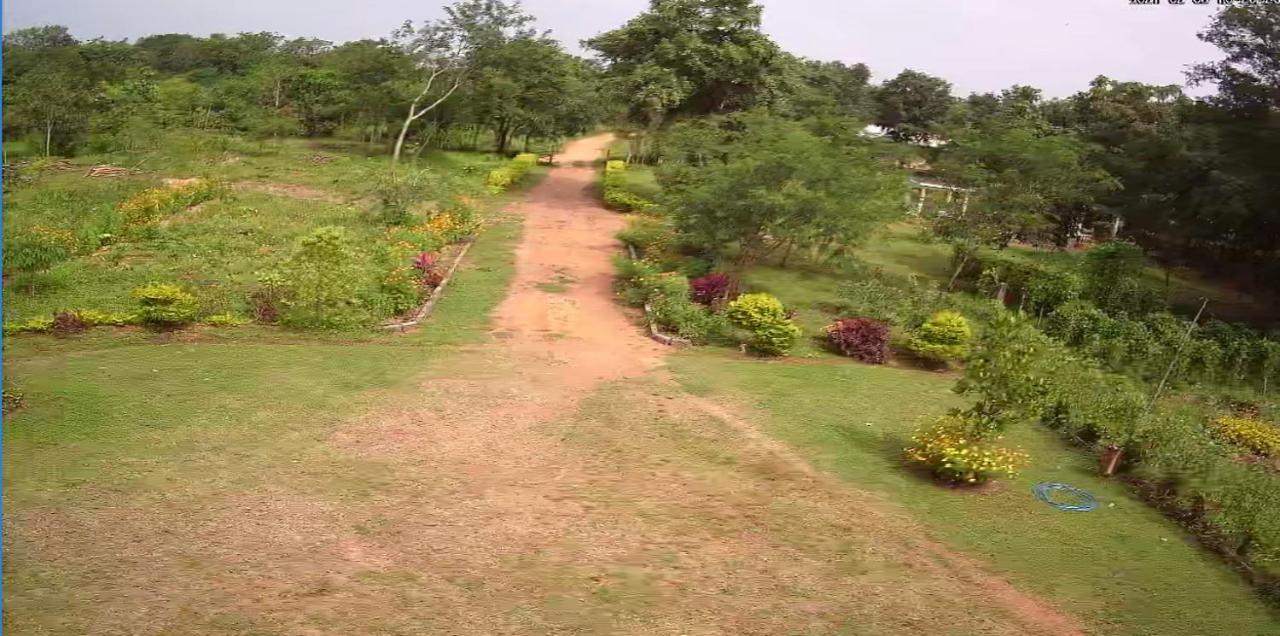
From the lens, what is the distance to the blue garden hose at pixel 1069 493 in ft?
31.9

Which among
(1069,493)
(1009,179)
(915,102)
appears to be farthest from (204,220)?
(915,102)

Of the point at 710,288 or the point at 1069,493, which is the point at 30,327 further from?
the point at 1069,493

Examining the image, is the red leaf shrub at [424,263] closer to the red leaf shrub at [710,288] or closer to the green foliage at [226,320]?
the green foliage at [226,320]

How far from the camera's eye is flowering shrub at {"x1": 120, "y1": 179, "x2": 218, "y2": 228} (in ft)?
64.9

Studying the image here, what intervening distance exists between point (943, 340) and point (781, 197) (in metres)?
3.90

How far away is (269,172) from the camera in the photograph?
2864 cm

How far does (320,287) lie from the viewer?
14.2 meters

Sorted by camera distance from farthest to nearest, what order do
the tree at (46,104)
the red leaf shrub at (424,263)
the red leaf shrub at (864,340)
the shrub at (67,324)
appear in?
1. the tree at (46,104)
2. the red leaf shrub at (424,263)
3. the red leaf shrub at (864,340)
4. the shrub at (67,324)

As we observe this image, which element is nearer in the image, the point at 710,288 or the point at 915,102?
the point at 710,288

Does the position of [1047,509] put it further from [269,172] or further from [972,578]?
[269,172]

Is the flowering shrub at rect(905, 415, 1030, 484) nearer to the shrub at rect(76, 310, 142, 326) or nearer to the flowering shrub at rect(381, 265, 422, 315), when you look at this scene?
the flowering shrub at rect(381, 265, 422, 315)

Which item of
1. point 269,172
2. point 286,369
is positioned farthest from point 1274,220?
point 269,172

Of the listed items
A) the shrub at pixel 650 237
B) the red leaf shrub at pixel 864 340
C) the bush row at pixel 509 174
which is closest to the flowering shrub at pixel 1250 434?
the red leaf shrub at pixel 864 340

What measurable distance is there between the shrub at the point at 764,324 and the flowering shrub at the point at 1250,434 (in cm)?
639
